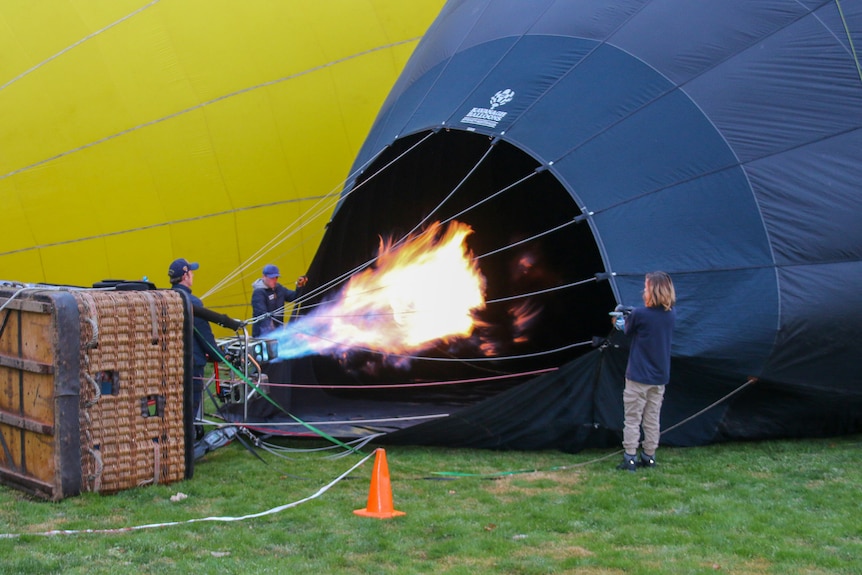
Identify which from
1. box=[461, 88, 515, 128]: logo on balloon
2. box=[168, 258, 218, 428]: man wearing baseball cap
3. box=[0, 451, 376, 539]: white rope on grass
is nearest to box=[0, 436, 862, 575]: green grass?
box=[0, 451, 376, 539]: white rope on grass

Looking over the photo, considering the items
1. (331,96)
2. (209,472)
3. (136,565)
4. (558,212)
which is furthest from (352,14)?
(136,565)

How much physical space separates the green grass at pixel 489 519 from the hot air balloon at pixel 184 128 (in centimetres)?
448

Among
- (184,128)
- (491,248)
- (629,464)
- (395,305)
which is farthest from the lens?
(184,128)

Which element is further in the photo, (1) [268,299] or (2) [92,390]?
(1) [268,299]

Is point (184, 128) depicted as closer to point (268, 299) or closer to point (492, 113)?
point (268, 299)

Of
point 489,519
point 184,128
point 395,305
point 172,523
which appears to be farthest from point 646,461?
point 184,128

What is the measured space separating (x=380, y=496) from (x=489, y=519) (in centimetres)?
58

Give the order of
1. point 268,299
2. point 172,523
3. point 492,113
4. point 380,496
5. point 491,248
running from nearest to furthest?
point 172,523
point 380,496
point 492,113
point 268,299
point 491,248

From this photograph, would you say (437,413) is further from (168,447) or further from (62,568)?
(62,568)

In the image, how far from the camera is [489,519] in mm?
5383

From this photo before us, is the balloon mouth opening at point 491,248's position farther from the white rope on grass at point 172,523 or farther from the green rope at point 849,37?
the white rope on grass at point 172,523

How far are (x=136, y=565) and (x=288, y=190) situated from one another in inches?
271

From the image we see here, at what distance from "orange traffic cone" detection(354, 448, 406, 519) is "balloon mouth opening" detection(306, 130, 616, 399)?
3.38 metres

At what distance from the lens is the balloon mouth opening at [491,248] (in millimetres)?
9148
